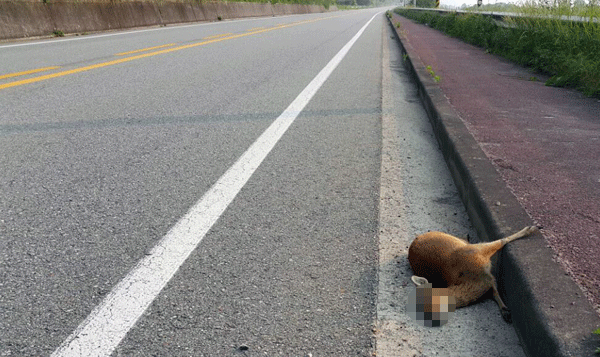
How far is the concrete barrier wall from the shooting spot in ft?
38.7

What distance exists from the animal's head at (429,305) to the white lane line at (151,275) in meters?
0.94

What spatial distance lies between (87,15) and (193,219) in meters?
12.8

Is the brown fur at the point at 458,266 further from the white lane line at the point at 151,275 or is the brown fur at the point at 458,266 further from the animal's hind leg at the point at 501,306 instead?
the white lane line at the point at 151,275

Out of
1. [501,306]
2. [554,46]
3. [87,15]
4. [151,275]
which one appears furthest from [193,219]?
[87,15]

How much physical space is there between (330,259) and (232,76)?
5.44 meters

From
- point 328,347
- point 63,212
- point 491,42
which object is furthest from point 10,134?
point 491,42

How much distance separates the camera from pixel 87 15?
14.1m

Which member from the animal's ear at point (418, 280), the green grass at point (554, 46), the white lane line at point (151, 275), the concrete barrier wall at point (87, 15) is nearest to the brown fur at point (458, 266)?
the animal's ear at point (418, 280)

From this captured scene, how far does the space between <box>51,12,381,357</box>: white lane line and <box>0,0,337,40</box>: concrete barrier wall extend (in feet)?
32.5

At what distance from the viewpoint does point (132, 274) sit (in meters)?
2.34

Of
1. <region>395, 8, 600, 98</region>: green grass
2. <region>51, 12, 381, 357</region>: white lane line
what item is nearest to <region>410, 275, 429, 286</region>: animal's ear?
<region>51, 12, 381, 357</region>: white lane line

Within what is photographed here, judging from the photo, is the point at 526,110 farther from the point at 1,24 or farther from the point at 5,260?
the point at 1,24

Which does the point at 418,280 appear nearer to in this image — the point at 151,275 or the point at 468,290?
the point at 468,290

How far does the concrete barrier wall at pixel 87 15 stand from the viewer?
11805mm
